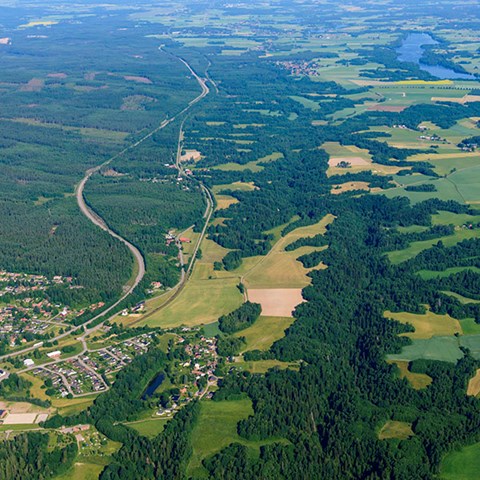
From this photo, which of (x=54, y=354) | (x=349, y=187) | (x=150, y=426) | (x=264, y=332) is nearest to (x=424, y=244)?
(x=349, y=187)

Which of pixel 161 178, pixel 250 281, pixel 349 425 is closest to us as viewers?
pixel 349 425

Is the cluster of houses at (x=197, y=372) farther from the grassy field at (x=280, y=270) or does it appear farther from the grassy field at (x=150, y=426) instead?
the grassy field at (x=280, y=270)

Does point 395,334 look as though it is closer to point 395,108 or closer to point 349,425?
point 349,425

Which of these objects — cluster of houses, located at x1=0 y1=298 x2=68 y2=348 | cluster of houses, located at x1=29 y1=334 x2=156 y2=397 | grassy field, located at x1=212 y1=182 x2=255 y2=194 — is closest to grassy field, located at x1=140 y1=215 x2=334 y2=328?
cluster of houses, located at x1=29 y1=334 x2=156 y2=397

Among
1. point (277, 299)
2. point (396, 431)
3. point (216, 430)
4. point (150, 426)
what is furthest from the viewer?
point (277, 299)

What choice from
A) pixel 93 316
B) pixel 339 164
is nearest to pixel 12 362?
pixel 93 316

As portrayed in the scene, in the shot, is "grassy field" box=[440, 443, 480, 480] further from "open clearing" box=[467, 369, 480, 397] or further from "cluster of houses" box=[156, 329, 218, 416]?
"cluster of houses" box=[156, 329, 218, 416]

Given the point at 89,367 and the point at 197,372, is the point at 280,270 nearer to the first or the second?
the point at 197,372
